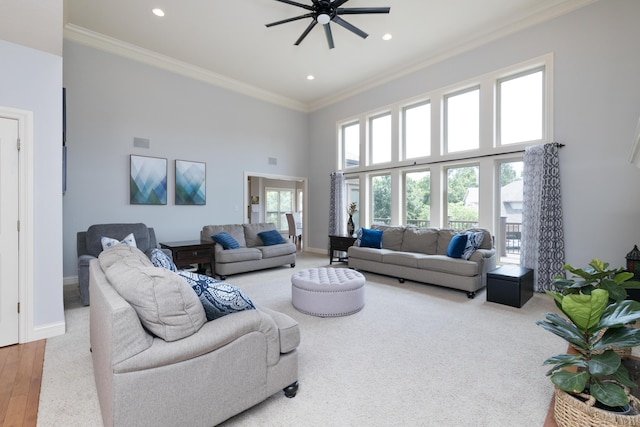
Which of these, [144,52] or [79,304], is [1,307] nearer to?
[79,304]

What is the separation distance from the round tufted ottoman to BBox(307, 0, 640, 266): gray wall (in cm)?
326

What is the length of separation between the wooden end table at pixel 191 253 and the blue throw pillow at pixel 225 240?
0.45 ft

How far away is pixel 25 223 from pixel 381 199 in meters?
5.90

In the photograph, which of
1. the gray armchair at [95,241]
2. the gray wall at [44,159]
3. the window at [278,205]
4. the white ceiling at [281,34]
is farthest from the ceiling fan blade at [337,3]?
the window at [278,205]

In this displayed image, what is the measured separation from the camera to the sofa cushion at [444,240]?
4836 millimetres

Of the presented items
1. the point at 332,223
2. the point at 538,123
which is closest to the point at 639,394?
the point at 538,123

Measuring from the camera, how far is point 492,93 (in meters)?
4.95

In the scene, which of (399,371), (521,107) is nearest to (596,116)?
(521,107)

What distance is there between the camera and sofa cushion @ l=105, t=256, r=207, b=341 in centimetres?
139

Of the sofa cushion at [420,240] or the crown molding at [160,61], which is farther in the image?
the sofa cushion at [420,240]

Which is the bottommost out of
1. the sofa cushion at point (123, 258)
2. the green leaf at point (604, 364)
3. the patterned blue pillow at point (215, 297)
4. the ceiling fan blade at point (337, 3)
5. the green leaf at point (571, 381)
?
the green leaf at point (571, 381)

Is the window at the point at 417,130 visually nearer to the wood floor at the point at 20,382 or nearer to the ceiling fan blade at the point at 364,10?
the ceiling fan blade at the point at 364,10

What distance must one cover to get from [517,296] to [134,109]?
6646 mm

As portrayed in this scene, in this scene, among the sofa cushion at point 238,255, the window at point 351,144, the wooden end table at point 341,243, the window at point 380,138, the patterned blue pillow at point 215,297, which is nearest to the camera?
the patterned blue pillow at point 215,297
